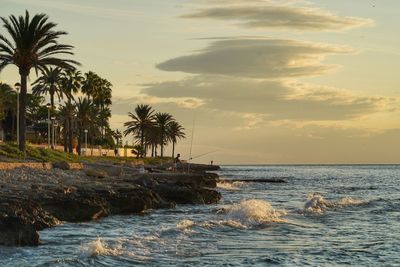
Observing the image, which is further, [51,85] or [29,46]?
[51,85]

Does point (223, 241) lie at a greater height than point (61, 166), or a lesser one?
lesser

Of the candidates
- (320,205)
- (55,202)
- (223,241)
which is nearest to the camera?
(223,241)

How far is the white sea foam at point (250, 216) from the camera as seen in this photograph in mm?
22884

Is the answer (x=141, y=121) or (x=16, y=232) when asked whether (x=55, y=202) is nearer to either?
(x=16, y=232)

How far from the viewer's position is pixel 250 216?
81.0 feet

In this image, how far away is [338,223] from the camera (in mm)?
24781

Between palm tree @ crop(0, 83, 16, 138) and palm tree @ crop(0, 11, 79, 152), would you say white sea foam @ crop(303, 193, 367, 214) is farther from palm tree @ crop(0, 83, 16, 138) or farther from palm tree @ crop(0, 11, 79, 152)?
palm tree @ crop(0, 83, 16, 138)

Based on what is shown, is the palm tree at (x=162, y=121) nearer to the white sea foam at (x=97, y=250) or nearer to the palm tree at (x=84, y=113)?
the palm tree at (x=84, y=113)

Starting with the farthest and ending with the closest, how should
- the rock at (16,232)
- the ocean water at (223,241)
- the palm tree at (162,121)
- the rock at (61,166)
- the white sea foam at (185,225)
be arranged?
1. the palm tree at (162,121)
2. the rock at (61,166)
3. the white sea foam at (185,225)
4. the rock at (16,232)
5. the ocean water at (223,241)

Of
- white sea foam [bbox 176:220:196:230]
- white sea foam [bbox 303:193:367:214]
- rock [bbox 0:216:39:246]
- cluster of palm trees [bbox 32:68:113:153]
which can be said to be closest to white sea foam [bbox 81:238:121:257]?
rock [bbox 0:216:39:246]

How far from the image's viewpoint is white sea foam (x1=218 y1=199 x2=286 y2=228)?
75.1ft

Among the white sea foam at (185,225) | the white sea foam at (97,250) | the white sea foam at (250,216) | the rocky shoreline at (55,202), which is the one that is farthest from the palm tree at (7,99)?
the white sea foam at (97,250)

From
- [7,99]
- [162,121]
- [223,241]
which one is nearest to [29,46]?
[223,241]

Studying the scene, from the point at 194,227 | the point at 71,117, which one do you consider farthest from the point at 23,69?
the point at 71,117
